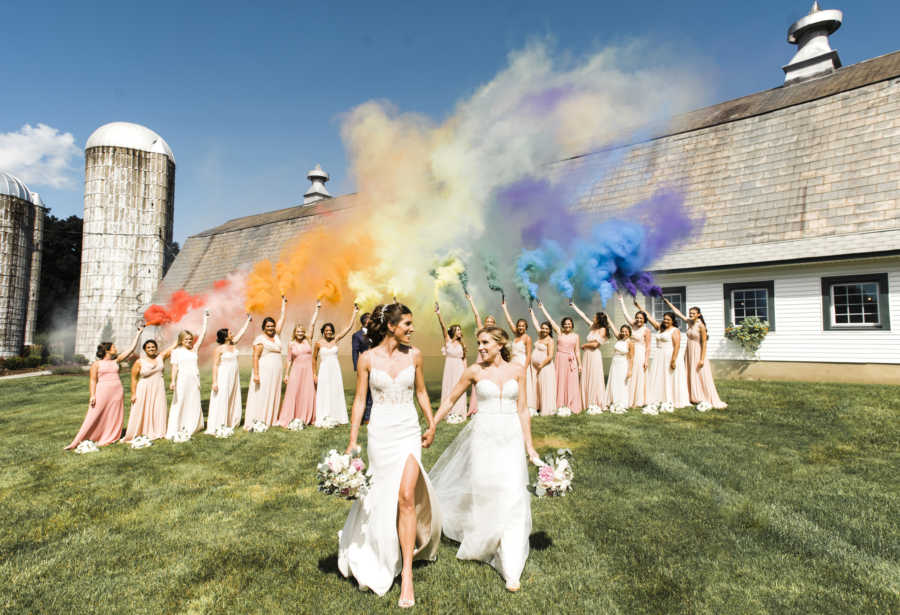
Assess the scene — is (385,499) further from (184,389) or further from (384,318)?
(184,389)

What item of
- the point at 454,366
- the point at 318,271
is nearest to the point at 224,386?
the point at 454,366

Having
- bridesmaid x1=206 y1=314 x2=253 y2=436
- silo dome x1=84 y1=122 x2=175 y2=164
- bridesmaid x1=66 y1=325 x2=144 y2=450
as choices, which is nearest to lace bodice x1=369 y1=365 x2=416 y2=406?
bridesmaid x1=206 y1=314 x2=253 y2=436

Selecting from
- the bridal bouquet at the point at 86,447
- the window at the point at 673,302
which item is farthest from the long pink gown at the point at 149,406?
the window at the point at 673,302

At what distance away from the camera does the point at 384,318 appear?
4.61m

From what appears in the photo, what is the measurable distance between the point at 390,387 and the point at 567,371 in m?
8.47

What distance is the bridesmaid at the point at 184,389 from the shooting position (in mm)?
10559

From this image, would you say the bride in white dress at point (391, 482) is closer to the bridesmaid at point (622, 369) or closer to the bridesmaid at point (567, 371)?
the bridesmaid at point (567, 371)

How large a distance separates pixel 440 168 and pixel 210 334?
17.9 metres

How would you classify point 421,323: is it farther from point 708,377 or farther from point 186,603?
point 186,603

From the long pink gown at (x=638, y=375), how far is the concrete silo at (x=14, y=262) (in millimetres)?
39575

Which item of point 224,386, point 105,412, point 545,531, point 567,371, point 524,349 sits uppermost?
point 524,349

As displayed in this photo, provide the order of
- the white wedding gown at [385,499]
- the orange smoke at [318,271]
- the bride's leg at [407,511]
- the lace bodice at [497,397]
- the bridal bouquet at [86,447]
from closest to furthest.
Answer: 1. the bride's leg at [407,511]
2. the white wedding gown at [385,499]
3. the lace bodice at [497,397]
4. the bridal bouquet at [86,447]
5. the orange smoke at [318,271]

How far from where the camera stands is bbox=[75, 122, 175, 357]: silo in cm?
3098

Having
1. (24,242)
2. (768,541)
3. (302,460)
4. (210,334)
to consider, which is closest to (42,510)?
(302,460)
